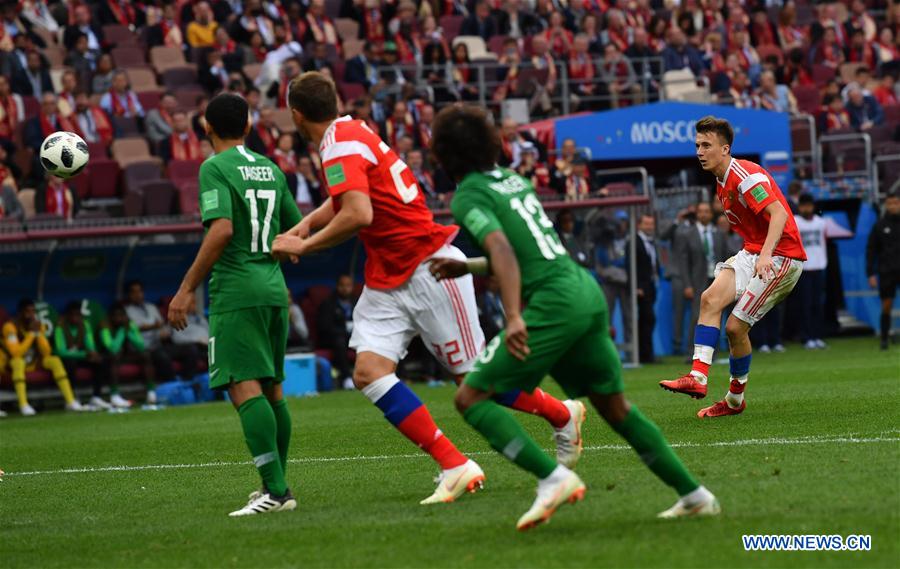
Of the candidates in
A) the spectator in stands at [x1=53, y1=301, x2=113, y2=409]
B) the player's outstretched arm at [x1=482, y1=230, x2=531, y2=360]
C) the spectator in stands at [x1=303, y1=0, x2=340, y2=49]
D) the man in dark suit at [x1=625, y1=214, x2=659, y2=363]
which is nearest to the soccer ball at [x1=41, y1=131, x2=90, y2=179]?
the player's outstretched arm at [x1=482, y1=230, x2=531, y2=360]

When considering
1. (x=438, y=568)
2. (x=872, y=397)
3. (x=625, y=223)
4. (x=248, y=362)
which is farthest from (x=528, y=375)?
(x=625, y=223)

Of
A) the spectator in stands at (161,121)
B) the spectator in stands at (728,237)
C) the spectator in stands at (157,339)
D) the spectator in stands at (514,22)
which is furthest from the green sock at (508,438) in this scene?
the spectator in stands at (514,22)

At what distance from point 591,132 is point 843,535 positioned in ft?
62.4

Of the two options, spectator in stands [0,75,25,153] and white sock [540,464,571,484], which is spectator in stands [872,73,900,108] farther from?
white sock [540,464,571,484]

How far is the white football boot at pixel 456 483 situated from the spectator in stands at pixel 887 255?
15.3 metres

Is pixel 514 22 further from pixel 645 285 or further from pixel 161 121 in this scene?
pixel 161 121

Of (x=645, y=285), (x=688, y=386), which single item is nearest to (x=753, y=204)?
(x=688, y=386)

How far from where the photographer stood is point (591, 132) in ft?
82.1

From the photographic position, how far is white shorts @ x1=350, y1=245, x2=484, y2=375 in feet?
28.0

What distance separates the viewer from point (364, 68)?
2589cm

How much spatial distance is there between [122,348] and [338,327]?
3.12 m

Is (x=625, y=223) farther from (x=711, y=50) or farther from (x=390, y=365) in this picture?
(x=390, y=365)

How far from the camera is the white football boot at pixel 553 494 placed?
6801 mm

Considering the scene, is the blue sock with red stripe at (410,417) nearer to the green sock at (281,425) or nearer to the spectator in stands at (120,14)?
the green sock at (281,425)
